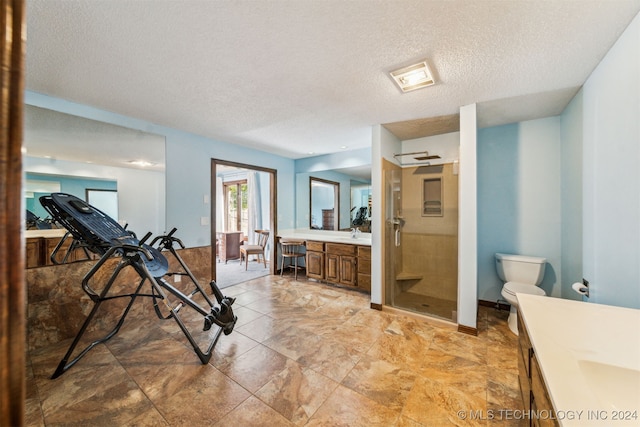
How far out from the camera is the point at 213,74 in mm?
2016

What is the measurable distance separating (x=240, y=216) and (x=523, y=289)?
20.7 ft

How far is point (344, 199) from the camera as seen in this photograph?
466cm

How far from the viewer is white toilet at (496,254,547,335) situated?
2641mm

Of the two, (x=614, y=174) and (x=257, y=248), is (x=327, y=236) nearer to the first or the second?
(x=257, y=248)

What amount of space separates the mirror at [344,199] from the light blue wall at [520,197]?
5.54 ft

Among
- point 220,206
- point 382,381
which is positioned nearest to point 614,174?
point 382,381

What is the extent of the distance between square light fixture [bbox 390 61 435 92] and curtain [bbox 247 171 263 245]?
472cm

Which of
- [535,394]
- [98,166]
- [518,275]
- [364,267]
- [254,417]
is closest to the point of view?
[535,394]

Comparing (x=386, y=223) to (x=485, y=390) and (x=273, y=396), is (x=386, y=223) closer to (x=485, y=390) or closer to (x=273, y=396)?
(x=485, y=390)

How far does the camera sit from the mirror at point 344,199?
4.36 meters

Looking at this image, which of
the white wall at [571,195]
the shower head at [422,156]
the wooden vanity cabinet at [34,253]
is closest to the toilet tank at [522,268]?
the white wall at [571,195]

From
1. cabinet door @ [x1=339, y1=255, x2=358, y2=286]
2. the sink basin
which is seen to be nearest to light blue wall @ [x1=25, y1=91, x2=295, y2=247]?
cabinet door @ [x1=339, y1=255, x2=358, y2=286]

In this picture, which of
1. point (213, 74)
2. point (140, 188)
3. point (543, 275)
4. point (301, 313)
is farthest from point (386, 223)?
point (140, 188)

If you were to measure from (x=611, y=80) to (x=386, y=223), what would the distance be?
7.28 ft
